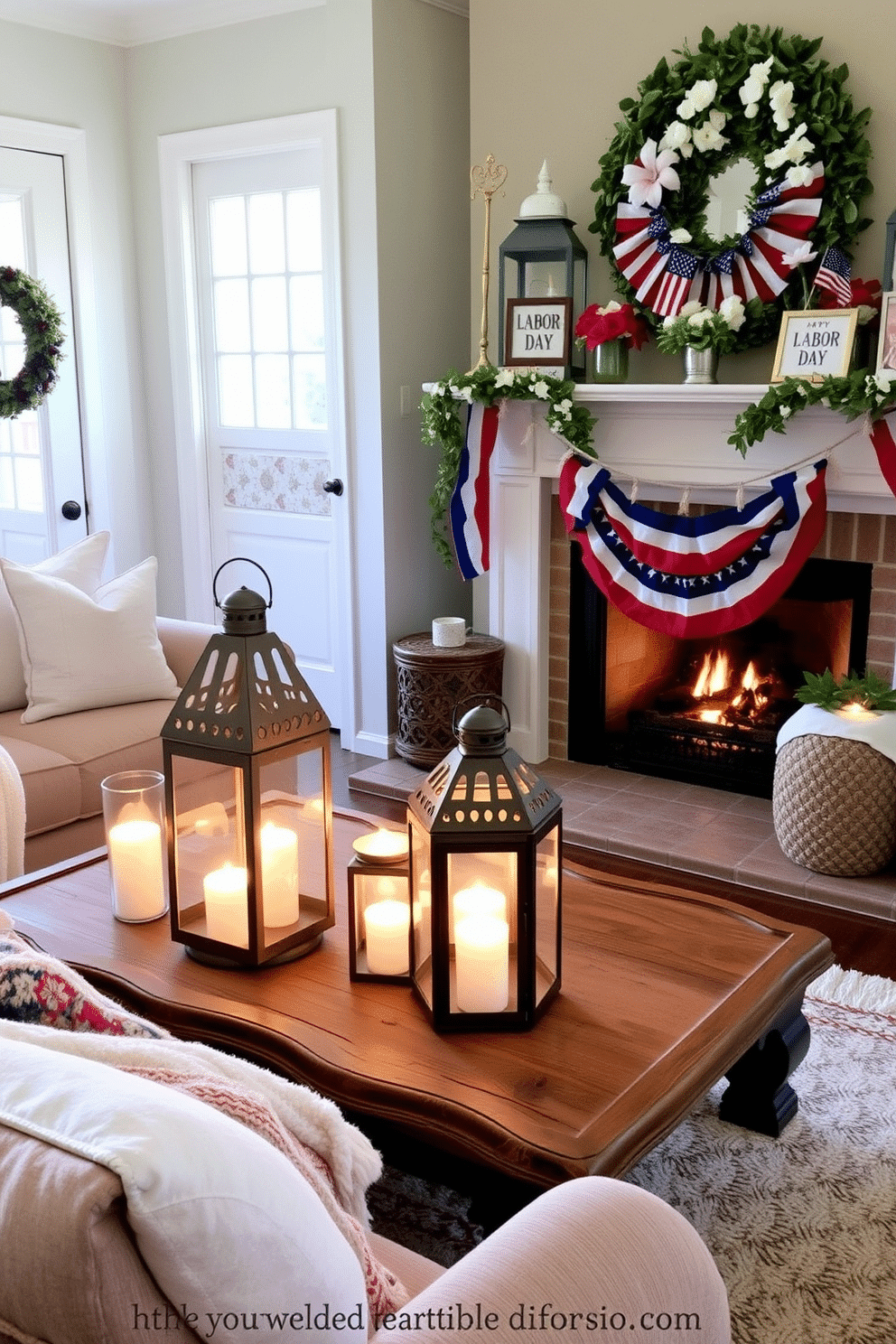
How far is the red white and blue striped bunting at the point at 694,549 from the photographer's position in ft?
11.6

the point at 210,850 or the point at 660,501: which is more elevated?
the point at 660,501

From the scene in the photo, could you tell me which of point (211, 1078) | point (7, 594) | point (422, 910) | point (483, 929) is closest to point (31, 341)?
point (7, 594)

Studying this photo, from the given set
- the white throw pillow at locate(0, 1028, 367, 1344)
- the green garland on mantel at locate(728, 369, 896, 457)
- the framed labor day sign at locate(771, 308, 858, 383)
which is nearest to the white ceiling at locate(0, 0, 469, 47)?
the framed labor day sign at locate(771, 308, 858, 383)

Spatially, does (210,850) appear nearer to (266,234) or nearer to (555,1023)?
(555,1023)

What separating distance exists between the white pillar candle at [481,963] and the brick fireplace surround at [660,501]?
1.76m

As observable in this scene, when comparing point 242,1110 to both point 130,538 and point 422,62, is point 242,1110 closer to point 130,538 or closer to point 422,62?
point 422,62

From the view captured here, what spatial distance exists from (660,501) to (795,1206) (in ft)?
7.79

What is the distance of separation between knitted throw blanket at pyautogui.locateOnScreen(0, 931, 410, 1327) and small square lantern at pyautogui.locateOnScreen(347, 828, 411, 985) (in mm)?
658

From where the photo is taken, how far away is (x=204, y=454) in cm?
506

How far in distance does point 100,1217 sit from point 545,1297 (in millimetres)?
428

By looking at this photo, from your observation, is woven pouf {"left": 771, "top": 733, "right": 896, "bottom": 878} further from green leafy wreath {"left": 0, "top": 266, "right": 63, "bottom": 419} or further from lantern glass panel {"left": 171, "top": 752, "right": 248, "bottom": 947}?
green leafy wreath {"left": 0, "top": 266, "right": 63, "bottom": 419}

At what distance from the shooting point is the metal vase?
361 centimetres

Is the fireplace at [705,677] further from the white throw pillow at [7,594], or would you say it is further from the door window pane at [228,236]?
the door window pane at [228,236]

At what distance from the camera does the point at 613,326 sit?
12.3 feet
